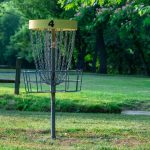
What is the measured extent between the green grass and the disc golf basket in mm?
533

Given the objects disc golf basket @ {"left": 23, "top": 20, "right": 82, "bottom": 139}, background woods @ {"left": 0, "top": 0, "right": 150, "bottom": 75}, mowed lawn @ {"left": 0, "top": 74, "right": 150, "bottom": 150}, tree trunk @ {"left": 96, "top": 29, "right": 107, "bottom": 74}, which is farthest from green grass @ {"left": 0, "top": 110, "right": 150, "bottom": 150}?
tree trunk @ {"left": 96, "top": 29, "right": 107, "bottom": 74}

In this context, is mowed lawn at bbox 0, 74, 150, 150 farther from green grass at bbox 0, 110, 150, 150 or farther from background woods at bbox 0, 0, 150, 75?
background woods at bbox 0, 0, 150, 75

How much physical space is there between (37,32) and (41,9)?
4887cm

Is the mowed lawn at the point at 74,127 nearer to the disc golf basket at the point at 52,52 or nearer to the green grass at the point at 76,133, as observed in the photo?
the green grass at the point at 76,133

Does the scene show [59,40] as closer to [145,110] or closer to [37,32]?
[37,32]

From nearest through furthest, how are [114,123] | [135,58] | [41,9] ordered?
[114,123] < [41,9] < [135,58]

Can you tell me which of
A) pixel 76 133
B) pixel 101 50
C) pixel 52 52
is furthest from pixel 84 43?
pixel 52 52

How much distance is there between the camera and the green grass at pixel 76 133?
9188 millimetres

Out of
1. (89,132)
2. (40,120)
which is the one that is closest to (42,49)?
(89,132)

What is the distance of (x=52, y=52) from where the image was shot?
31.6 ft

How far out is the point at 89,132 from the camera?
10844 millimetres

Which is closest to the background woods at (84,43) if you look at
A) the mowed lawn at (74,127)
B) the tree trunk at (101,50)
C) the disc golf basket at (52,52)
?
the tree trunk at (101,50)

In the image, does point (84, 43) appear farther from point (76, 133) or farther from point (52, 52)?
point (52, 52)

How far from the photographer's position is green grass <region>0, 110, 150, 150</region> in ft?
30.1
